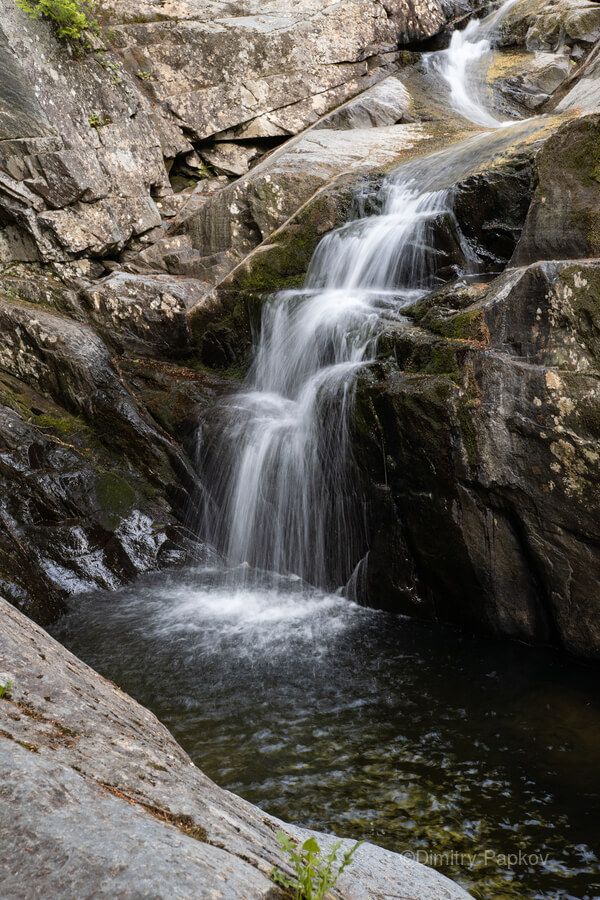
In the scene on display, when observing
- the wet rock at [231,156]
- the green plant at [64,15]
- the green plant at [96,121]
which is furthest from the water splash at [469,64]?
the green plant at [64,15]

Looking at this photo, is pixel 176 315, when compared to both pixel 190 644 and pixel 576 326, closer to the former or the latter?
pixel 190 644

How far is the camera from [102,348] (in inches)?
356

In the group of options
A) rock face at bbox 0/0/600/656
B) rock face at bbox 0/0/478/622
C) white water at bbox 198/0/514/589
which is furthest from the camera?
rock face at bbox 0/0/478/622

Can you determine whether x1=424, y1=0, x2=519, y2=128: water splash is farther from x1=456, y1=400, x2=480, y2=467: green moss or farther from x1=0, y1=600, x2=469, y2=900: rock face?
x1=0, y1=600, x2=469, y2=900: rock face

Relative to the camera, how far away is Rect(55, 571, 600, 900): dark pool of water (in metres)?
3.39

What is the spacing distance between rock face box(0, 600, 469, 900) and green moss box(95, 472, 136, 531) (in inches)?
197

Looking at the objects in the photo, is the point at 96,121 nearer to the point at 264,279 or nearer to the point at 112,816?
the point at 264,279

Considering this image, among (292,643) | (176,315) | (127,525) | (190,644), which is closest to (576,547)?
(292,643)

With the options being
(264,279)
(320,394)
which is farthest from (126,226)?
(320,394)

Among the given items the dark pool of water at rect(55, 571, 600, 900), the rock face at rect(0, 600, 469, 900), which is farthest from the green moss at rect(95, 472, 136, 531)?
the rock face at rect(0, 600, 469, 900)

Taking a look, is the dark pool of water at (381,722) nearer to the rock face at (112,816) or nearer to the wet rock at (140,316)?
the rock face at (112,816)

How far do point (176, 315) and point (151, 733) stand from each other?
7923 millimetres

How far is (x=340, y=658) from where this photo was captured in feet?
17.9

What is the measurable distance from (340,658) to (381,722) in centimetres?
98
